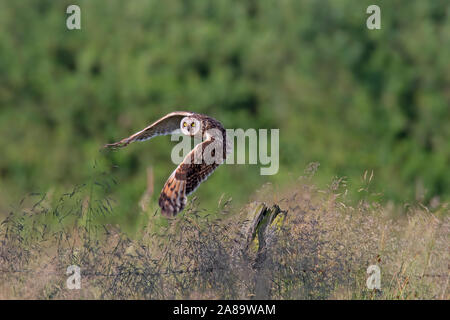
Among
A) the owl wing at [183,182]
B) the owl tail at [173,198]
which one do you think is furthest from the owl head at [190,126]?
the owl tail at [173,198]

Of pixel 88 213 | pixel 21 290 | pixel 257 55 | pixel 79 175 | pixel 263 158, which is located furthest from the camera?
pixel 257 55

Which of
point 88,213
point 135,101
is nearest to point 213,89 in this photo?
point 135,101

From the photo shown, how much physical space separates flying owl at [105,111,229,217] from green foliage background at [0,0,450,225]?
26.0ft

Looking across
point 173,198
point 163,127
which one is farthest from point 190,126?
point 173,198

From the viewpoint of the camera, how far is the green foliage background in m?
14.0

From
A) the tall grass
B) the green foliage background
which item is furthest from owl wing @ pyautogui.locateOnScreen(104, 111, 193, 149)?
the green foliage background

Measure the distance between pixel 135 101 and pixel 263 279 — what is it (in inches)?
454

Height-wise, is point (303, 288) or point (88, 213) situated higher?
point (88, 213)

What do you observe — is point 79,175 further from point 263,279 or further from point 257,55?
point 263,279

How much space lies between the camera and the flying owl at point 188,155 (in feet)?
14.9

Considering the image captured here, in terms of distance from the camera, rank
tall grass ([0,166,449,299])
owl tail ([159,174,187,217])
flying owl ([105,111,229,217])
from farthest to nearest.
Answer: flying owl ([105,111,229,217])
owl tail ([159,174,187,217])
tall grass ([0,166,449,299])

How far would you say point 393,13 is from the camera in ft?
48.7

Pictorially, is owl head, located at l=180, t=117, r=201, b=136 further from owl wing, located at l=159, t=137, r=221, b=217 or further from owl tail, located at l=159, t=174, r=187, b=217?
owl tail, located at l=159, t=174, r=187, b=217

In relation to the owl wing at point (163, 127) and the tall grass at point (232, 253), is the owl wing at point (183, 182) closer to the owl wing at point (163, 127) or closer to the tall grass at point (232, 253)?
the tall grass at point (232, 253)
